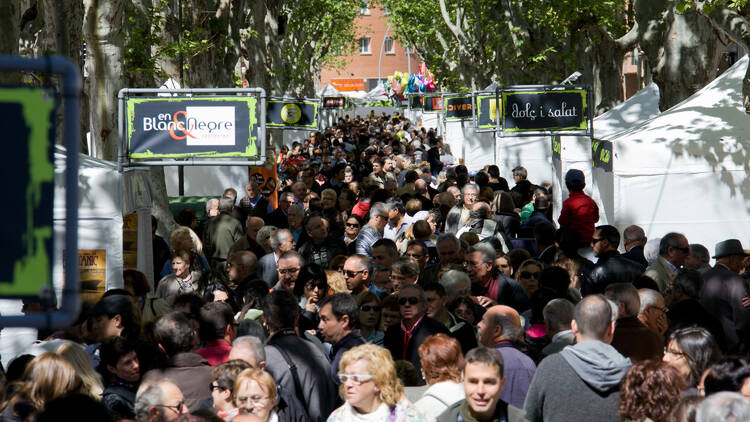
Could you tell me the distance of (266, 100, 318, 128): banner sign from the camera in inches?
848

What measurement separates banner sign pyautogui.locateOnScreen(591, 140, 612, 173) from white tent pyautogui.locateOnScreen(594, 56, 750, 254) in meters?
0.11

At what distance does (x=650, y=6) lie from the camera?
651 inches

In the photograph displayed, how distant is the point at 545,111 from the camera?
50.3 ft

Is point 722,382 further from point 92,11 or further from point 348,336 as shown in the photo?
point 92,11

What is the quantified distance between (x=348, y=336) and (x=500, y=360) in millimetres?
1719

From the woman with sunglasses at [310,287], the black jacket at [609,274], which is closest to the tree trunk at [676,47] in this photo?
the black jacket at [609,274]

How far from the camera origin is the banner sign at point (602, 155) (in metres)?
13.3

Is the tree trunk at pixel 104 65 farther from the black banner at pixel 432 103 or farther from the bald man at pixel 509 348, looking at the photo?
the black banner at pixel 432 103

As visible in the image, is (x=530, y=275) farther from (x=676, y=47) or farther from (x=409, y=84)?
(x=409, y=84)

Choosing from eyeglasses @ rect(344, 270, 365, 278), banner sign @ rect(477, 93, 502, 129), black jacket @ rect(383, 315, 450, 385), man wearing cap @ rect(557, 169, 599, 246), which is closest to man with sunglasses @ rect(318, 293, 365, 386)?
black jacket @ rect(383, 315, 450, 385)

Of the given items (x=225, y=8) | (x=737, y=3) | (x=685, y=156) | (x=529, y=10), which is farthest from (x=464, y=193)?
(x=529, y=10)

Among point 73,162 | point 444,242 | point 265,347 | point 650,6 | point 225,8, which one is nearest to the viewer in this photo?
point 73,162

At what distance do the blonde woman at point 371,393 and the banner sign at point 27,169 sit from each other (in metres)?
2.64

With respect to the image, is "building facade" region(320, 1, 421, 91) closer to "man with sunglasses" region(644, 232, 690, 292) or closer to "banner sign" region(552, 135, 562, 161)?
"banner sign" region(552, 135, 562, 161)
